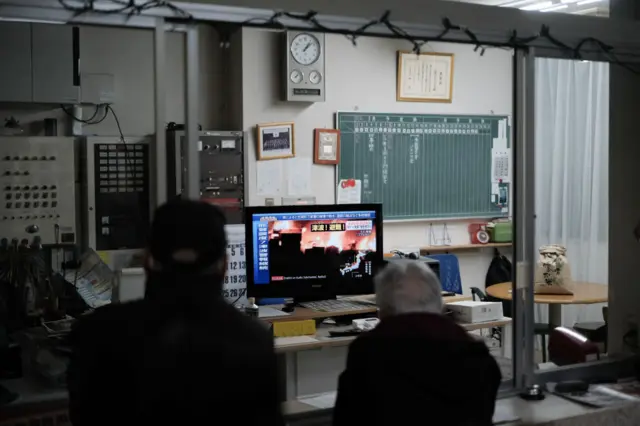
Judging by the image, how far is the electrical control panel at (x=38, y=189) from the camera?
16.2ft

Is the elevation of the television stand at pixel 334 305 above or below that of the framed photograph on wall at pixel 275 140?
below

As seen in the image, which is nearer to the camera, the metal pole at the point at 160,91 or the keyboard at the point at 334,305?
the metal pole at the point at 160,91

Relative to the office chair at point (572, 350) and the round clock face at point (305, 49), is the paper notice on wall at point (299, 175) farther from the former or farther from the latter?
the office chair at point (572, 350)

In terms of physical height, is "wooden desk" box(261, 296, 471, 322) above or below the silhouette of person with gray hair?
below

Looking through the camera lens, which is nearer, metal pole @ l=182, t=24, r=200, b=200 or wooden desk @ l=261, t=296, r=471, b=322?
metal pole @ l=182, t=24, r=200, b=200

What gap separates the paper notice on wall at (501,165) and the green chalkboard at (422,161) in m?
0.05

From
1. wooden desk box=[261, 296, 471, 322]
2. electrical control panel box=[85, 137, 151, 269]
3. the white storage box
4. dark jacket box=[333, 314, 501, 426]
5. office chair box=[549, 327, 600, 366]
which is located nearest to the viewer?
dark jacket box=[333, 314, 501, 426]

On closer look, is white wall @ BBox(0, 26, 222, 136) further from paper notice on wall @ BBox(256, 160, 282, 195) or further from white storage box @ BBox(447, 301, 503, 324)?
white storage box @ BBox(447, 301, 503, 324)

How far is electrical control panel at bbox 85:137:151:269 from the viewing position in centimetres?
541

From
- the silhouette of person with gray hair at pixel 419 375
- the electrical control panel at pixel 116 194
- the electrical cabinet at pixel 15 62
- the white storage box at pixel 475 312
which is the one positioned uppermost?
→ the electrical cabinet at pixel 15 62

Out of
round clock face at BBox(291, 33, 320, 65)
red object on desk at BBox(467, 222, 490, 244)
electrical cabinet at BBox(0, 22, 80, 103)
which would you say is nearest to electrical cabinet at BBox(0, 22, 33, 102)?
electrical cabinet at BBox(0, 22, 80, 103)

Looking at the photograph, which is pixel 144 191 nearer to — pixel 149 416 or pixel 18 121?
pixel 18 121

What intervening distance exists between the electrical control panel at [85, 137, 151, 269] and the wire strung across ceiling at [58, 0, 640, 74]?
2985mm

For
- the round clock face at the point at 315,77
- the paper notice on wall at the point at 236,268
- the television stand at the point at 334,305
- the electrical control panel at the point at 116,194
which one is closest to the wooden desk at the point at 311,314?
the television stand at the point at 334,305
